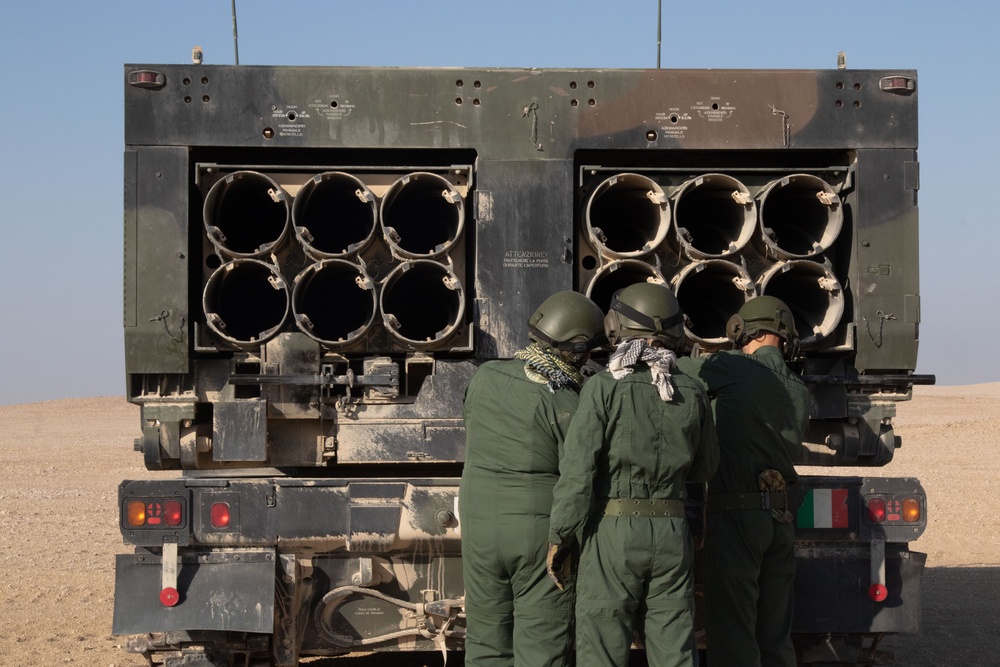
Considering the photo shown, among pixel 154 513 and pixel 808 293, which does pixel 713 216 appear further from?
pixel 154 513

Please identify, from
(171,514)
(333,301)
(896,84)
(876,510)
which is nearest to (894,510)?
(876,510)

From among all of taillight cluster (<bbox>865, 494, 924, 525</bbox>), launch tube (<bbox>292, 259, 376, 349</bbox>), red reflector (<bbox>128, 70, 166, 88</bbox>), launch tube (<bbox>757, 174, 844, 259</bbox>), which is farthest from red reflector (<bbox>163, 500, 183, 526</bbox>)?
taillight cluster (<bbox>865, 494, 924, 525</bbox>)

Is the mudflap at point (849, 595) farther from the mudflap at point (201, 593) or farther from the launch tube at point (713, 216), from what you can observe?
the mudflap at point (201, 593)

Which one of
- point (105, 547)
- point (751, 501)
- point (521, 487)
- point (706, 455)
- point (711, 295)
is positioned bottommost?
point (105, 547)

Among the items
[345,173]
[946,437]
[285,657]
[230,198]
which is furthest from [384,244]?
[946,437]

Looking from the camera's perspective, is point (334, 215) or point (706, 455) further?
point (334, 215)

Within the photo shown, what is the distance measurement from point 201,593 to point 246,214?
178 centimetres

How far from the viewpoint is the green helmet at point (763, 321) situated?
501 cm

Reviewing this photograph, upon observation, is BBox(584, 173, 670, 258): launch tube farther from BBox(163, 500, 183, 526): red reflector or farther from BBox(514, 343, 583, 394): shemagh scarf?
BBox(163, 500, 183, 526): red reflector

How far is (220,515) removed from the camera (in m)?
4.98

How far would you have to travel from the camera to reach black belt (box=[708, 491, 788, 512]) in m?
4.84

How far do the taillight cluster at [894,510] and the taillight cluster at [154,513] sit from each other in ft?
9.27

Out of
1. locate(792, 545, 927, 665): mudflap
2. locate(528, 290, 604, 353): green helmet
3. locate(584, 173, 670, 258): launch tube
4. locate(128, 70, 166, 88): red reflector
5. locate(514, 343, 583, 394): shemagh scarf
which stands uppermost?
locate(128, 70, 166, 88): red reflector

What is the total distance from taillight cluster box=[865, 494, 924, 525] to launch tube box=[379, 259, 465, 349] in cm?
189
